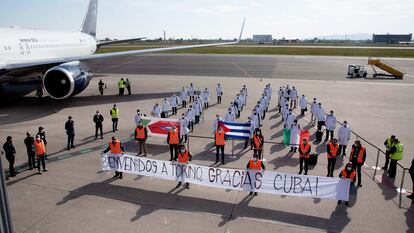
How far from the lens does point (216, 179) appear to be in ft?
32.9

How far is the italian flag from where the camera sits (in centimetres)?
1470

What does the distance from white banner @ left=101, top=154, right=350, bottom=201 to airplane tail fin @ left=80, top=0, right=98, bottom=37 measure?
3233 centimetres

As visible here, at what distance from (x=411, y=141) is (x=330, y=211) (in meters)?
8.94

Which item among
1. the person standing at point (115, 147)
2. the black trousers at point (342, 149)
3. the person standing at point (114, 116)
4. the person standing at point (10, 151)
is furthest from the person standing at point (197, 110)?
the person standing at point (10, 151)

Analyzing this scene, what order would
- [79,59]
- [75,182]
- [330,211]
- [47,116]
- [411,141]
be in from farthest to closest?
[79,59], [47,116], [411,141], [75,182], [330,211]

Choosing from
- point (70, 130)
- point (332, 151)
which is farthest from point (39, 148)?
point (332, 151)

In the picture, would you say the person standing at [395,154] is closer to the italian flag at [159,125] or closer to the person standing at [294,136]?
the person standing at [294,136]

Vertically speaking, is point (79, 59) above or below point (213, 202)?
above

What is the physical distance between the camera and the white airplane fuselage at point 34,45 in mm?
20469

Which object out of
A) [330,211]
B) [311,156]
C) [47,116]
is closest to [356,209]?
[330,211]

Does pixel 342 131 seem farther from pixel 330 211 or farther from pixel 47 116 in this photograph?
pixel 47 116

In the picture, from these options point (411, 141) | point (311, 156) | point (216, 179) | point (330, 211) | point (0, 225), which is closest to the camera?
point (0, 225)

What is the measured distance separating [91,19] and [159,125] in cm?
2992

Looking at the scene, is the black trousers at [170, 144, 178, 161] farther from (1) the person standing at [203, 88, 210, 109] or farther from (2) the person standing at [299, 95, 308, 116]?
(2) the person standing at [299, 95, 308, 116]
